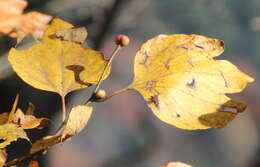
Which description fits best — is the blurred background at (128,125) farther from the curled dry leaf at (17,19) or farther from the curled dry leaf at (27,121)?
Result: the curled dry leaf at (27,121)

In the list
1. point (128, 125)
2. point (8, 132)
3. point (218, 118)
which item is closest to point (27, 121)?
point (8, 132)

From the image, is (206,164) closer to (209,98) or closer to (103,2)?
(103,2)

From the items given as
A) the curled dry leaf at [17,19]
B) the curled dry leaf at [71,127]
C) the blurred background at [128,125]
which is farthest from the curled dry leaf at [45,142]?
the blurred background at [128,125]

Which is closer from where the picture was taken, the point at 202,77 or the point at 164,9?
the point at 202,77

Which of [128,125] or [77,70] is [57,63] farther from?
[128,125]

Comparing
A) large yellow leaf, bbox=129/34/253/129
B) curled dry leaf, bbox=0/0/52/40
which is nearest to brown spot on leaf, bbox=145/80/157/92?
large yellow leaf, bbox=129/34/253/129

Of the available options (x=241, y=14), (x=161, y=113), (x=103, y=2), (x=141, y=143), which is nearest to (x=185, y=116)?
(x=161, y=113)

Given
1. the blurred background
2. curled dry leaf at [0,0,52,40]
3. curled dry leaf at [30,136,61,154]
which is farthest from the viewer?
the blurred background

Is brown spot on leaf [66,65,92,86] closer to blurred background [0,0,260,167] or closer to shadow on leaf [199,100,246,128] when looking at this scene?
shadow on leaf [199,100,246,128]
